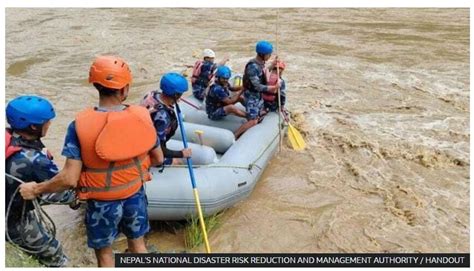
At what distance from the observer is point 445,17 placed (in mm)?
13758

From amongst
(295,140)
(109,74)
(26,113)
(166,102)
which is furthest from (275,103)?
(26,113)

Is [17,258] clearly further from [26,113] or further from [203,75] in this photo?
[203,75]

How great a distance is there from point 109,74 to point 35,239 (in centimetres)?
97

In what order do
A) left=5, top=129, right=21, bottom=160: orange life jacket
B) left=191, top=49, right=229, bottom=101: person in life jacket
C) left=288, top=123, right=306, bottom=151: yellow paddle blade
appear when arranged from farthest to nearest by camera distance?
1. left=191, top=49, right=229, bottom=101: person in life jacket
2. left=288, top=123, right=306, bottom=151: yellow paddle blade
3. left=5, top=129, right=21, bottom=160: orange life jacket

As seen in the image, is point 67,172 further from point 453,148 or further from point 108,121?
point 453,148

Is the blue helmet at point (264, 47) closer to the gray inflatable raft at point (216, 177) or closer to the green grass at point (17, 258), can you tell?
the gray inflatable raft at point (216, 177)

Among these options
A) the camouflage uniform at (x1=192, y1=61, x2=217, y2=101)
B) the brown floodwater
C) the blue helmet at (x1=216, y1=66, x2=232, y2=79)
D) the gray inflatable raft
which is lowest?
the brown floodwater

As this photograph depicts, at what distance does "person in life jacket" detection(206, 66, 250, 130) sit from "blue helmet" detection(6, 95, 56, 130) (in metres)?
2.93

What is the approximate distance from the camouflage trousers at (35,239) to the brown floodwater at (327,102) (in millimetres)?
891

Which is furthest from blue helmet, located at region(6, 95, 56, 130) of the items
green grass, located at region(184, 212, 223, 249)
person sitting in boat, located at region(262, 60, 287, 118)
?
person sitting in boat, located at region(262, 60, 287, 118)

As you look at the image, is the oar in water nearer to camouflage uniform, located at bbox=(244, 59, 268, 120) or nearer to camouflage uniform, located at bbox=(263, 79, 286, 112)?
camouflage uniform, located at bbox=(263, 79, 286, 112)

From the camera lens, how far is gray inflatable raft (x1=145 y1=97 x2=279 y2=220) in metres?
3.99

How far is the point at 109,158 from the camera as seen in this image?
2697 millimetres

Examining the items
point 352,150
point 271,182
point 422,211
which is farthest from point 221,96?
point 422,211
